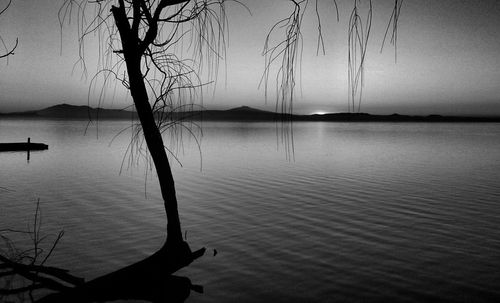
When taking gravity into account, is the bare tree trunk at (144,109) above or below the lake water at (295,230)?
above

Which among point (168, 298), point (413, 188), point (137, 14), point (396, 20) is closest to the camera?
point (396, 20)

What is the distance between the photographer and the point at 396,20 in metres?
2.67

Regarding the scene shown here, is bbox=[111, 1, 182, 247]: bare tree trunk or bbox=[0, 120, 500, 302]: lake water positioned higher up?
bbox=[111, 1, 182, 247]: bare tree trunk

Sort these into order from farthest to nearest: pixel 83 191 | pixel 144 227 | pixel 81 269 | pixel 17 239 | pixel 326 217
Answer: pixel 83 191 → pixel 326 217 → pixel 144 227 → pixel 17 239 → pixel 81 269

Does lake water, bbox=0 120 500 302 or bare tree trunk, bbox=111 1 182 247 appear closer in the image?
bare tree trunk, bbox=111 1 182 247

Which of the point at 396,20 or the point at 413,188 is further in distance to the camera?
the point at 413,188

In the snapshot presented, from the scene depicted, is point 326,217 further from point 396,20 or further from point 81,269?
point 396,20

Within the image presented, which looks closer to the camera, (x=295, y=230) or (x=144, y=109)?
(x=144, y=109)

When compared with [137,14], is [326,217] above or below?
below

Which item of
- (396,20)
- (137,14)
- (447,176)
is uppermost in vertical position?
(137,14)

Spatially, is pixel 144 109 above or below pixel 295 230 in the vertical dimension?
above

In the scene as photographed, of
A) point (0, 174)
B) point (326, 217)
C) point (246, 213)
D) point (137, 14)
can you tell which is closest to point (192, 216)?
point (246, 213)

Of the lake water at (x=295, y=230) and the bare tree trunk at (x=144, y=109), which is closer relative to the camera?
the bare tree trunk at (x=144, y=109)

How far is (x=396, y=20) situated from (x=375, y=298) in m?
7.05
